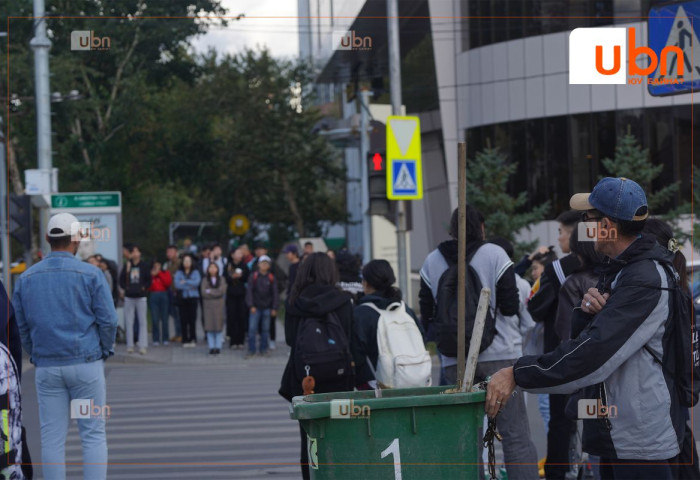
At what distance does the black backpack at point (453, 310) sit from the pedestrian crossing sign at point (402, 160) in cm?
828

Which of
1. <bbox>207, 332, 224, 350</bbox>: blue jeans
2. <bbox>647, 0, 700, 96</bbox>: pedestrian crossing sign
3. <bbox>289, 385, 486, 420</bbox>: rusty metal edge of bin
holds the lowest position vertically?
<bbox>207, 332, 224, 350</bbox>: blue jeans

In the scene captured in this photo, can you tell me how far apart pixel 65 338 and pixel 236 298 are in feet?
43.3

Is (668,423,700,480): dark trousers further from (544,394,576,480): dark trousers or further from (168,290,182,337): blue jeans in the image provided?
(168,290,182,337): blue jeans

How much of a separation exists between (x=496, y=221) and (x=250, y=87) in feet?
52.8

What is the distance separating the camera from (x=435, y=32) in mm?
31844

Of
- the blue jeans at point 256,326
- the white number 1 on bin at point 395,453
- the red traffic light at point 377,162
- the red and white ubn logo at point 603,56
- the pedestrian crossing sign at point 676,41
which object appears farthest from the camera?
the blue jeans at point 256,326

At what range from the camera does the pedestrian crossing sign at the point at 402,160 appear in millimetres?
15190

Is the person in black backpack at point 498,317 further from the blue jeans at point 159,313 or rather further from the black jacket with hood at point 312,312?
the blue jeans at point 159,313

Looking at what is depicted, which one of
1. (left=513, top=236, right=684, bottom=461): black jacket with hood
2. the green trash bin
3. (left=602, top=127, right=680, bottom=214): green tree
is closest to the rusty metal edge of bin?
the green trash bin

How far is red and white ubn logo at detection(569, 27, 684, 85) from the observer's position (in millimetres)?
18125

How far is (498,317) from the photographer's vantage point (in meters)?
6.85

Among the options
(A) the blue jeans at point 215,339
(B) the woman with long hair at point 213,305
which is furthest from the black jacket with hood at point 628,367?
(A) the blue jeans at point 215,339

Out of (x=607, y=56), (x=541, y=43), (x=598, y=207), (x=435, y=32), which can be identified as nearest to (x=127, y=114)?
(x=435, y=32)

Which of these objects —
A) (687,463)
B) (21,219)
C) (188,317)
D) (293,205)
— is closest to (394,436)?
(687,463)
